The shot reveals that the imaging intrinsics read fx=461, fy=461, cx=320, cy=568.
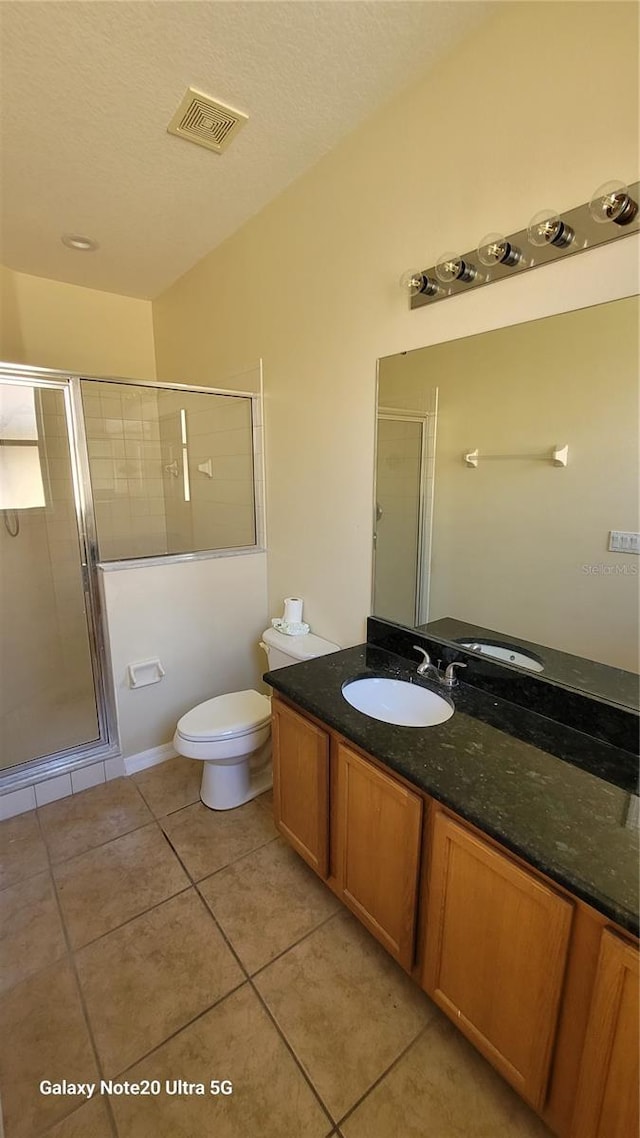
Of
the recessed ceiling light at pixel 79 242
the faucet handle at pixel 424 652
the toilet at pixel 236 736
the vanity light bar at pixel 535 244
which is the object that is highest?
the recessed ceiling light at pixel 79 242

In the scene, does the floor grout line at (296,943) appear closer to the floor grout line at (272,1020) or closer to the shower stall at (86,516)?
the floor grout line at (272,1020)

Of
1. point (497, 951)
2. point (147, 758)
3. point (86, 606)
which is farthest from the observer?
point (147, 758)

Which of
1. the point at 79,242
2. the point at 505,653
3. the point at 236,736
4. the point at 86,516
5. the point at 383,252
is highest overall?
the point at 79,242

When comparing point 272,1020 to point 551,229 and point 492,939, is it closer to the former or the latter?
point 492,939

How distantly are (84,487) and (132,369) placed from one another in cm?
166

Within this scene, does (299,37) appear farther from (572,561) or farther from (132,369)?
(132,369)

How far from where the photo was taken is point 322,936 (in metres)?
1.49

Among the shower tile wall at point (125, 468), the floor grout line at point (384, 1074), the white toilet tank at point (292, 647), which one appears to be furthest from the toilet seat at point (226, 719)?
the floor grout line at point (384, 1074)

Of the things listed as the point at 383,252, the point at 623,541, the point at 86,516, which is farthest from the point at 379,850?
the point at 383,252

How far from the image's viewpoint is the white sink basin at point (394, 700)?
1.53 meters

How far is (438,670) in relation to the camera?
1.62m

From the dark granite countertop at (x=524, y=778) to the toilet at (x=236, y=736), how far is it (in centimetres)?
49

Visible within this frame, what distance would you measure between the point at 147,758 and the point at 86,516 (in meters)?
1.26

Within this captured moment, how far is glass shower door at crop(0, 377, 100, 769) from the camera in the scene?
2.23 metres
